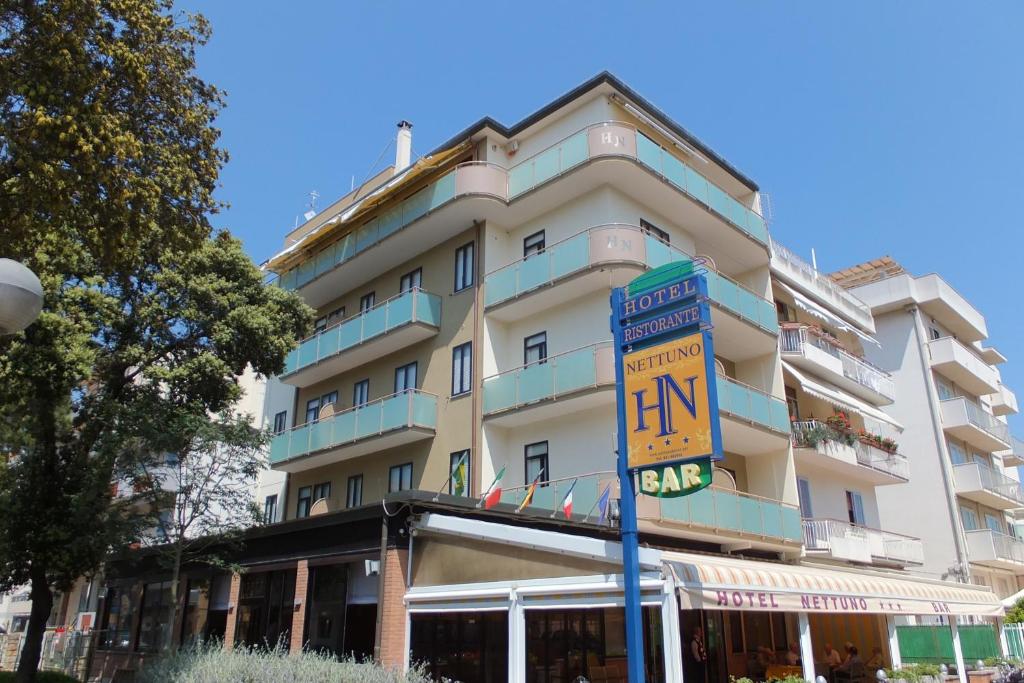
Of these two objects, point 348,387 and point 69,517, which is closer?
point 69,517

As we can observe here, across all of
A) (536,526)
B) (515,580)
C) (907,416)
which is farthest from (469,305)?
(907,416)

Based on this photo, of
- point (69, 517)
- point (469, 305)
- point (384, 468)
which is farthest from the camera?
point (384, 468)

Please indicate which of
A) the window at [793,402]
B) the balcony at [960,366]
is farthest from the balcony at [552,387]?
the balcony at [960,366]

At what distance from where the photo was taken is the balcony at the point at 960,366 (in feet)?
120

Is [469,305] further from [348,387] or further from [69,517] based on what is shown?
[69,517]

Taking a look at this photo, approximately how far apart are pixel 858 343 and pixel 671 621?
86.1 feet

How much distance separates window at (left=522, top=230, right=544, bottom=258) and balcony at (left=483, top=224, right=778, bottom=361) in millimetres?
1131

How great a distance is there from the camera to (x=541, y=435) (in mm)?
22234

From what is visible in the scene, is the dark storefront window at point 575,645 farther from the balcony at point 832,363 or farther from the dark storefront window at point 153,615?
the dark storefront window at point 153,615

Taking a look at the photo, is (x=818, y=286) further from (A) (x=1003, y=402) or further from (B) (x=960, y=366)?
(A) (x=1003, y=402)

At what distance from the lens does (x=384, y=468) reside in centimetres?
2583

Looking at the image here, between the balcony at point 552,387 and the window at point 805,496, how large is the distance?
9856 mm

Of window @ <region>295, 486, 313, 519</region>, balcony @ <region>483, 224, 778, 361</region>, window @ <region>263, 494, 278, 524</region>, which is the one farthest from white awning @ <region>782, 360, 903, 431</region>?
window @ <region>263, 494, 278, 524</region>

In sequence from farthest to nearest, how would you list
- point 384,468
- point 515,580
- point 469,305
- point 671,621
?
point 384,468
point 469,305
point 515,580
point 671,621
